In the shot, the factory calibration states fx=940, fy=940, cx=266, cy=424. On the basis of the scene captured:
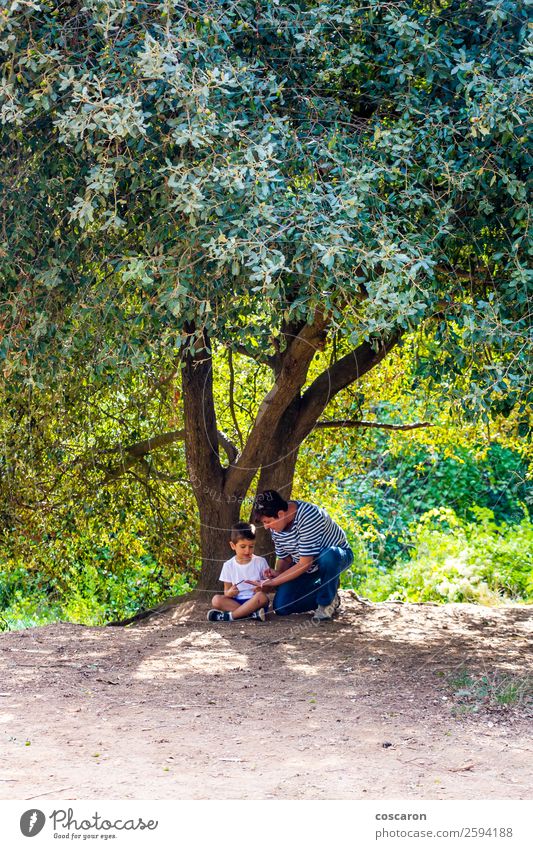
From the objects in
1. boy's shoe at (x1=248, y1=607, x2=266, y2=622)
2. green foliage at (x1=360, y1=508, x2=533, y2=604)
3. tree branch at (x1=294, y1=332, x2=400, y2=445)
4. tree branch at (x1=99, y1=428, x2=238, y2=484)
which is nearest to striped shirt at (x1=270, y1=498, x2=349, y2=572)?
boy's shoe at (x1=248, y1=607, x2=266, y2=622)

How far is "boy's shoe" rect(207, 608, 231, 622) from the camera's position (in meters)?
7.16

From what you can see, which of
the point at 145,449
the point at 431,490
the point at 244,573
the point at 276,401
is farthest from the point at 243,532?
the point at 431,490

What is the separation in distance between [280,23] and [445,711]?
12.2 feet

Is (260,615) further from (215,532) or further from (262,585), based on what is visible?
(215,532)

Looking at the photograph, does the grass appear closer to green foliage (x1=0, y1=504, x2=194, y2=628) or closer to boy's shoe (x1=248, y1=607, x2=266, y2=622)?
boy's shoe (x1=248, y1=607, x2=266, y2=622)

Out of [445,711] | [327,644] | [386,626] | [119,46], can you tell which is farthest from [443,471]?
[119,46]

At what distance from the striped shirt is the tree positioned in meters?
1.77

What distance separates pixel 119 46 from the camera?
15.7 ft

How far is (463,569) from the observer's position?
10.8 meters

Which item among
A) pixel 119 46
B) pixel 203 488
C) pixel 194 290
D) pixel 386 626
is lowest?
pixel 386 626

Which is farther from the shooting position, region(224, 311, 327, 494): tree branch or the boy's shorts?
the boy's shorts

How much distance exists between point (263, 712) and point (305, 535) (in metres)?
2.36

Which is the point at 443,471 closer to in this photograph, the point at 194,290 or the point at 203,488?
the point at 203,488

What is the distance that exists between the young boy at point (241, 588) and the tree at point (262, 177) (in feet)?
6.48
